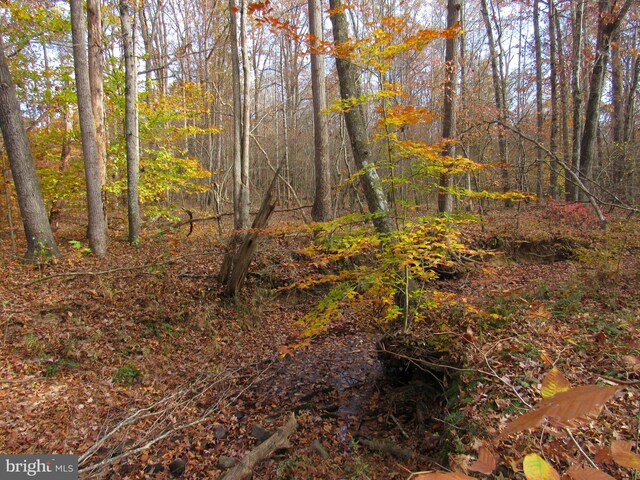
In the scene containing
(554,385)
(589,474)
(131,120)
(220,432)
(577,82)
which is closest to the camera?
(589,474)

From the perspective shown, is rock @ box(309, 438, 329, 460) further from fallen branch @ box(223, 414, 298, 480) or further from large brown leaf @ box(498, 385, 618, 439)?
large brown leaf @ box(498, 385, 618, 439)

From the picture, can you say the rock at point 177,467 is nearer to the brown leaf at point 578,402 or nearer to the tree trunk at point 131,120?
the brown leaf at point 578,402

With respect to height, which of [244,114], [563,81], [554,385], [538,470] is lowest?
[538,470]

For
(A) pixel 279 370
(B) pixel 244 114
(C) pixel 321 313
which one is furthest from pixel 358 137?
(B) pixel 244 114

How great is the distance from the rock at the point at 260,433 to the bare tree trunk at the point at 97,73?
8424 millimetres

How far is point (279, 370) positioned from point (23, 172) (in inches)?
273

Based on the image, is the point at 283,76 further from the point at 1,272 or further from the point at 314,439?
the point at 314,439

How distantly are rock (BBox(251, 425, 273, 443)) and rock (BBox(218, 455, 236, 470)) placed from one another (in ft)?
1.35

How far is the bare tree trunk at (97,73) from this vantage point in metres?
9.34

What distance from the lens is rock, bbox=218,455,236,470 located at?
3.99 m

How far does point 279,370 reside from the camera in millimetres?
6039

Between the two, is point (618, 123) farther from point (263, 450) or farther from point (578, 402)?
point (578, 402)

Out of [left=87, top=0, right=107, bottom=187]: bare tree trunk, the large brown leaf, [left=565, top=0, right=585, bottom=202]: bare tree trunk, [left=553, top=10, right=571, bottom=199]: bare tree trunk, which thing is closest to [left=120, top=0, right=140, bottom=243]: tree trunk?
[left=87, top=0, right=107, bottom=187]: bare tree trunk

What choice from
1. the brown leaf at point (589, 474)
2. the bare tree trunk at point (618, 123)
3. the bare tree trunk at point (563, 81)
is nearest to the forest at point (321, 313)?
the brown leaf at point (589, 474)
